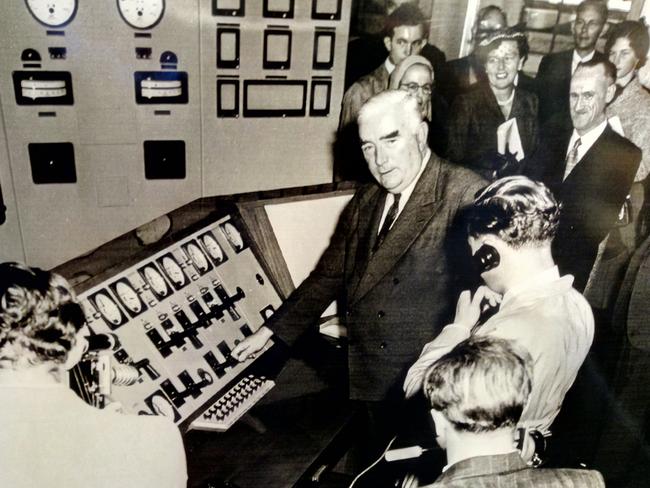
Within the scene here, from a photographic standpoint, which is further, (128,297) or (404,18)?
(404,18)

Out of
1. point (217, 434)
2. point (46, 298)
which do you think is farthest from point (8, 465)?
point (217, 434)

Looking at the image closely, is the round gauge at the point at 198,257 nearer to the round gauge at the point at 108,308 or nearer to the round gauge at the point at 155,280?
the round gauge at the point at 155,280

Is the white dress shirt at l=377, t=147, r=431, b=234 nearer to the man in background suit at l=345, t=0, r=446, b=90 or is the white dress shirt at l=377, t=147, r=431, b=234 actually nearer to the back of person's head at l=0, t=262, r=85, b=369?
the man in background suit at l=345, t=0, r=446, b=90

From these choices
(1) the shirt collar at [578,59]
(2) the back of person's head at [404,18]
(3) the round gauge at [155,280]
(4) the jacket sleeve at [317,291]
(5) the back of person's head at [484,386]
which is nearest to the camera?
(5) the back of person's head at [484,386]

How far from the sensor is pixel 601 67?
1.57 m

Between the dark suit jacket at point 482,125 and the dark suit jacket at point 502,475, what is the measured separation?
31.7 inches

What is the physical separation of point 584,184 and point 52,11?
1633 mm

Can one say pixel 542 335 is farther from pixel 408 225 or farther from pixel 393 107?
pixel 393 107

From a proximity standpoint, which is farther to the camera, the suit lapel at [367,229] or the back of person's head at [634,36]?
the suit lapel at [367,229]

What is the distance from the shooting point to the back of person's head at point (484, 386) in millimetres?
1321

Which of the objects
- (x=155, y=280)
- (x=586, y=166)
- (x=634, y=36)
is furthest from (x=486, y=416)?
(x=634, y=36)

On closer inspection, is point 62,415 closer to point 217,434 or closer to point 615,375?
point 217,434

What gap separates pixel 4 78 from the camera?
173cm

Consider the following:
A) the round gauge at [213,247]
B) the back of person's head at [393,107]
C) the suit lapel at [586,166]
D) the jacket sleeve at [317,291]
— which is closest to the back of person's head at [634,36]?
the suit lapel at [586,166]
